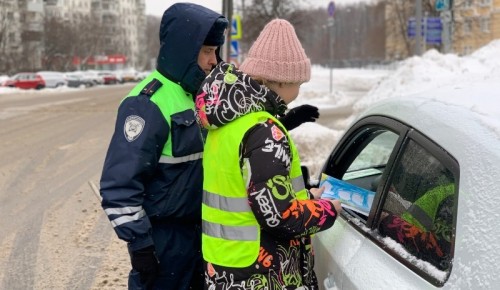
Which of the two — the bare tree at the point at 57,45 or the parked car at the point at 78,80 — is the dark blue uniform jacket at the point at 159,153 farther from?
the bare tree at the point at 57,45

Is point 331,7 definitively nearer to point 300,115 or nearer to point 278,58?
point 300,115

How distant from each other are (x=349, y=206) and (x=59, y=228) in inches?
174

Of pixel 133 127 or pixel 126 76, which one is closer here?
pixel 133 127

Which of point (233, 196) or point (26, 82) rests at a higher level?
point (26, 82)

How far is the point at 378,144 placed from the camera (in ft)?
11.2

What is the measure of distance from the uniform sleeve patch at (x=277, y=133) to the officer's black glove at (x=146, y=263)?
882 millimetres

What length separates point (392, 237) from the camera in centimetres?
195

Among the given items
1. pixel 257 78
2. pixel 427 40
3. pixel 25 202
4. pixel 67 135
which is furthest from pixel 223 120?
pixel 427 40

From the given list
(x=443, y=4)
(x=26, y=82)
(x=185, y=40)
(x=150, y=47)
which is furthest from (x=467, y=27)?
(x=185, y=40)

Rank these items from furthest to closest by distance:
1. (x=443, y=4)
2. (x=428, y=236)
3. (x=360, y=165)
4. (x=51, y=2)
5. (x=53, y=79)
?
(x=51, y=2), (x=53, y=79), (x=443, y=4), (x=360, y=165), (x=428, y=236)

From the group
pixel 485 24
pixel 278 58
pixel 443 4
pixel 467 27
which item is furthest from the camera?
pixel 467 27

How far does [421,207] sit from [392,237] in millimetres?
150

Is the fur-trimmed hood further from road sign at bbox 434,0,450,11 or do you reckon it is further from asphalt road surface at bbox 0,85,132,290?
road sign at bbox 434,0,450,11

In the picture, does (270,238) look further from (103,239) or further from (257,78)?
(103,239)
